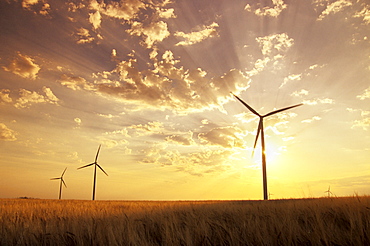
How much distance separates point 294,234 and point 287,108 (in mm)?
31209

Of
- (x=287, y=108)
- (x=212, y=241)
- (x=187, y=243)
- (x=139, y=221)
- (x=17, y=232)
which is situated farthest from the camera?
(x=287, y=108)

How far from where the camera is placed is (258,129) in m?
33.1

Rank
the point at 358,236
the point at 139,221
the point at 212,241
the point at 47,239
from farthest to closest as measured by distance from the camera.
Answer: the point at 139,221, the point at 47,239, the point at 212,241, the point at 358,236

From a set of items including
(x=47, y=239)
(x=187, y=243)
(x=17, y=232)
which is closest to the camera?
(x=187, y=243)

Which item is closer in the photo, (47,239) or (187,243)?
(187,243)

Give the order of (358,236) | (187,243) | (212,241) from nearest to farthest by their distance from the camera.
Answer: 1. (358,236)
2. (187,243)
3. (212,241)

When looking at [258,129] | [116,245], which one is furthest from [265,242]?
[258,129]

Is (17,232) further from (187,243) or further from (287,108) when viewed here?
(287,108)

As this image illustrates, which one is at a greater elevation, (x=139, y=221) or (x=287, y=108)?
(x=287, y=108)

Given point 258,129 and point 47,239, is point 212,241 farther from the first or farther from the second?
point 258,129

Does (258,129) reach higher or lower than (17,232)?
higher

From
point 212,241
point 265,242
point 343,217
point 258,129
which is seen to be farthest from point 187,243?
point 258,129

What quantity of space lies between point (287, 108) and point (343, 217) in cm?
2914

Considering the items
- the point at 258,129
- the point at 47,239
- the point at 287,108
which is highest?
the point at 287,108
